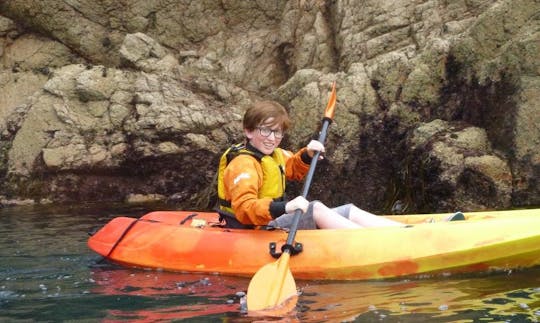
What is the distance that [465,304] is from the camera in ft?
11.9

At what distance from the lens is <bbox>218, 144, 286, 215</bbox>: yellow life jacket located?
507 centimetres

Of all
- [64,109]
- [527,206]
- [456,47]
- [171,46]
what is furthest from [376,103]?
[171,46]

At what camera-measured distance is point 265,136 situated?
507 cm

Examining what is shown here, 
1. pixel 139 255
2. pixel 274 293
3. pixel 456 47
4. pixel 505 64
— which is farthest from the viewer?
pixel 456 47

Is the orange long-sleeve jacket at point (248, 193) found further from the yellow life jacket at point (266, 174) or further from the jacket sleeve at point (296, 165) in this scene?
the jacket sleeve at point (296, 165)

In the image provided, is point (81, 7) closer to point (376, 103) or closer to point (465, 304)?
point (376, 103)

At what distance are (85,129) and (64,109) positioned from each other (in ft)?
1.96

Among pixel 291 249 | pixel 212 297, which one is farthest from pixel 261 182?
pixel 212 297

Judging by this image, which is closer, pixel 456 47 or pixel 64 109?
pixel 456 47

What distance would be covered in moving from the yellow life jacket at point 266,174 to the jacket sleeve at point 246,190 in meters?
0.08

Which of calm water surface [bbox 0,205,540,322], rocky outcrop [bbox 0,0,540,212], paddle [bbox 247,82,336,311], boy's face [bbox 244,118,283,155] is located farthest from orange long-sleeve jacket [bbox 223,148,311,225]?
rocky outcrop [bbox 0,0,540,212]

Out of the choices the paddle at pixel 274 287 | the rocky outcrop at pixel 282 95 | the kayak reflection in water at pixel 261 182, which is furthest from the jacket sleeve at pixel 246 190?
the rocky outcrop at pixel 282 95

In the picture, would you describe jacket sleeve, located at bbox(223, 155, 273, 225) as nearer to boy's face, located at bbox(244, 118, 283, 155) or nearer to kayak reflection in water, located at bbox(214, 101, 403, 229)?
kayak reflection in water, located at bbox(214, 101, 403, 229)

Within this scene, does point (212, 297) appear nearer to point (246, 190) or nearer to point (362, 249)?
point (246, 190)
